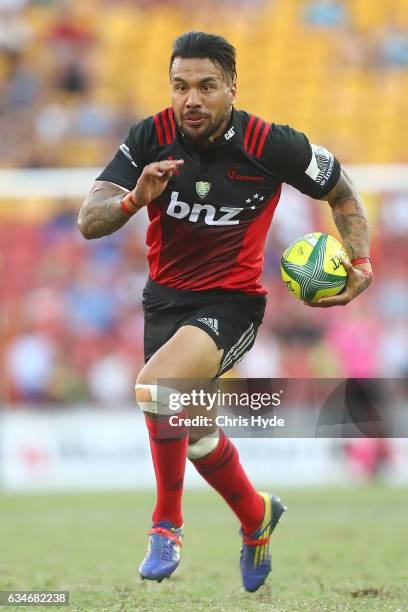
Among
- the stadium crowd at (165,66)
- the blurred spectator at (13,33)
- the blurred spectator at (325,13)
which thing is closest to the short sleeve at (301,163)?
the stadium crowd at (165,66)

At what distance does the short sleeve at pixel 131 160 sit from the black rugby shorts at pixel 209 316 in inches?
23.3

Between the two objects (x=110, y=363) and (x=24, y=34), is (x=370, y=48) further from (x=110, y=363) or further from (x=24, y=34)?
(x=110, y=363)

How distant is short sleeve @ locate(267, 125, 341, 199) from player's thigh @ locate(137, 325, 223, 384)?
2.96 feet

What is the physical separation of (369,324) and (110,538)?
20.6ft

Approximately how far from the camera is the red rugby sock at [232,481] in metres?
5.64

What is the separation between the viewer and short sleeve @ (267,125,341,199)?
536 centimetres

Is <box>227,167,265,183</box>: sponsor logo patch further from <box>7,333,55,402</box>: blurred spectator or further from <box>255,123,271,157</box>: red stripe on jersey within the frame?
<box>7,333,55,402</box>: blurred spectator

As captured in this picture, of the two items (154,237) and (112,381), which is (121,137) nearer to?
(112,381)

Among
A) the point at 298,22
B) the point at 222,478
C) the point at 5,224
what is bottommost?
the point at 222,478

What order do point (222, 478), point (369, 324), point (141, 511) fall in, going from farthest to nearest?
point (369, 324) < point (141, 511) < point (222, 478)

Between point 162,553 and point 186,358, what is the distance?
933 mm

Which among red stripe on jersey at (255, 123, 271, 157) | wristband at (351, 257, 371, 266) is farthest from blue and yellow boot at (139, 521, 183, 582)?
red stripe on jersey at (255, 123, 271, 157)

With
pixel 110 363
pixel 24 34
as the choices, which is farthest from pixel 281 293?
pixel 24 34

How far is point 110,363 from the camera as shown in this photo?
1465cm
